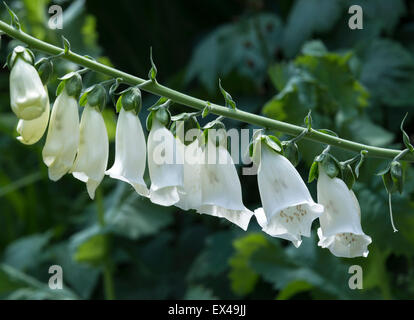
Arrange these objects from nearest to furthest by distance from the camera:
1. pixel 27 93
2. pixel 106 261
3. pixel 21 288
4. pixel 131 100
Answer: pixel 27 93 → pixel 131 100 → pixel 21 288 → pixel 106 261

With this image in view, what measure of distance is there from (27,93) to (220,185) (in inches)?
13.1

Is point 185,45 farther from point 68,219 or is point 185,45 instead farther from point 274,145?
point 274,145

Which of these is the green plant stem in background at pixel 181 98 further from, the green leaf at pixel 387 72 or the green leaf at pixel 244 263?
the green leaf at pixel 387 72

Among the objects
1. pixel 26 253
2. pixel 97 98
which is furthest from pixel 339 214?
pixel 26 253

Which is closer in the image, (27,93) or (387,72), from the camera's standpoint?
(27,93)

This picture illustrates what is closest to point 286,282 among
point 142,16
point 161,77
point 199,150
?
point 199,150

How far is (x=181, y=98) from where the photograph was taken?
927 mm

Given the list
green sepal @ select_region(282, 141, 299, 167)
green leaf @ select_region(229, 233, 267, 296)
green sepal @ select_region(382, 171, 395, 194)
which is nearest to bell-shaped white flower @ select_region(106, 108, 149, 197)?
green sepal @ select_region(282, 141, 299, 167)

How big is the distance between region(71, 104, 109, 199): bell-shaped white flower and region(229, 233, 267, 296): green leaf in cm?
92

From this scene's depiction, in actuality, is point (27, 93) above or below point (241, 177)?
below

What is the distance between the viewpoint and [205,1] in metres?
2.87

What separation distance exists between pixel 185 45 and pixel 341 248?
2.05m

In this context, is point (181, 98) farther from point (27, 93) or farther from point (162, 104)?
point (27, 93)

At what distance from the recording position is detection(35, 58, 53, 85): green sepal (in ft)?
2.99
